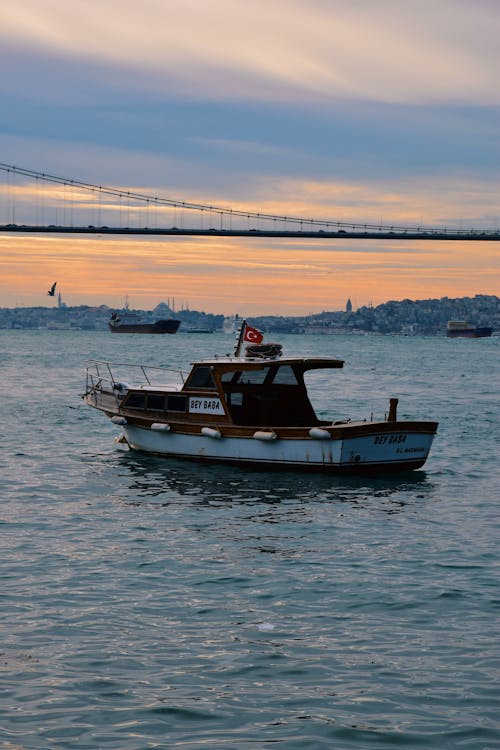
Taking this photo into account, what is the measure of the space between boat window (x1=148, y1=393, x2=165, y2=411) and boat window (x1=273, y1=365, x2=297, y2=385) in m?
2.86

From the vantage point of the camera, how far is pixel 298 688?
9242 millimetres

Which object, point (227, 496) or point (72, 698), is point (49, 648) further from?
point (227, 496)

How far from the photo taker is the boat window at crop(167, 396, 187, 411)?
2367 centimetres

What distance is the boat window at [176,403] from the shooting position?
2367cm

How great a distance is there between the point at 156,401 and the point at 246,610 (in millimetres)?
13095

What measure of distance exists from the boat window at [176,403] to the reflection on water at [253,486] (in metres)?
1.30

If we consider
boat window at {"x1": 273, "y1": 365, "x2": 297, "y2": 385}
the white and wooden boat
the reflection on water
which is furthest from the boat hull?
boat window at {"x1": 273, "y1": 365, "x2": 297, "y2": 385}

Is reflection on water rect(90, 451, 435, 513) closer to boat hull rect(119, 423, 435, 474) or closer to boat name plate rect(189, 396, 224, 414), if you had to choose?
boat hull rect(119, 423, 435, 474)

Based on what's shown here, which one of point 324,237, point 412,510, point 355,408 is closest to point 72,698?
point 412,510

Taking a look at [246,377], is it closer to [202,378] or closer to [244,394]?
[244,394]

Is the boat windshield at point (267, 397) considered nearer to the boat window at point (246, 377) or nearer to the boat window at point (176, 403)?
the boat window at point (246, 377)

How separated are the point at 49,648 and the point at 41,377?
57177 millimetres

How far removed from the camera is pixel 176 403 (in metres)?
23.9

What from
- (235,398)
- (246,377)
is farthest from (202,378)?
(246,377)
